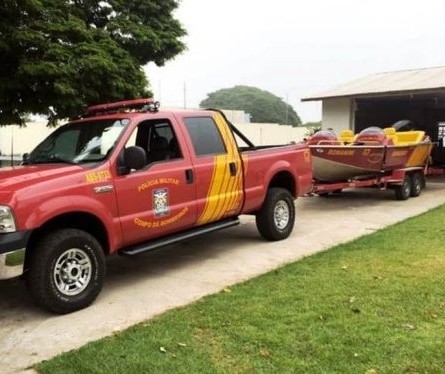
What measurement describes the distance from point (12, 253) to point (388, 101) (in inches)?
798

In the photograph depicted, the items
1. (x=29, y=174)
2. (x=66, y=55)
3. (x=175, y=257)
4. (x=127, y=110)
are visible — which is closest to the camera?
(x=29, y=174)

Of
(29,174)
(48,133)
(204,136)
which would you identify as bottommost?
(48,133)

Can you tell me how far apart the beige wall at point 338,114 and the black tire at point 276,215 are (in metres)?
12.2

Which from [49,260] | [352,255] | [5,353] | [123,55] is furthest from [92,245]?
[123,55]

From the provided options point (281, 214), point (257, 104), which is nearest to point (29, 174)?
point (281, 214)

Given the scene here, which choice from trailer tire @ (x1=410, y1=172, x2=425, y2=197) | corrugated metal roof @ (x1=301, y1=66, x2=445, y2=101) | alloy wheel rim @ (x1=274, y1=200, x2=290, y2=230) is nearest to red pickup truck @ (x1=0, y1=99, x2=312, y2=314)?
alloy wheel rim @ (x1=274, y1=200, x2=290, y2=230)

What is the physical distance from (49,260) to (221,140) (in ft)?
10.2

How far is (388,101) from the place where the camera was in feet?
76.1

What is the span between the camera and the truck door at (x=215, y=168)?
7246 millimetres

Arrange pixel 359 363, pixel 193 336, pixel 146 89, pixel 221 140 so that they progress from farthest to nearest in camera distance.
A: pixel 146 89, pixel 221 140, pixel 193 336, pixel 359 363

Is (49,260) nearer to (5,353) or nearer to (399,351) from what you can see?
(5,353)

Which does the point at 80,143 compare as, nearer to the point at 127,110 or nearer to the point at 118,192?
the point at 118,192

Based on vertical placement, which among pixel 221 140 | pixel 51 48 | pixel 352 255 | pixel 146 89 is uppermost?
pixel 51 48

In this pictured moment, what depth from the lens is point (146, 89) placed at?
982 cm
